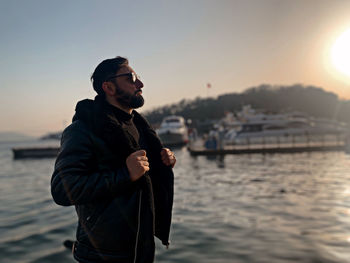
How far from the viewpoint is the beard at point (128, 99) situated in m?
2.29

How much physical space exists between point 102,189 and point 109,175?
0.10 m

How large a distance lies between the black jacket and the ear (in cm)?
8

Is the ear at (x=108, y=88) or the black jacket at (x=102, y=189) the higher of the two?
the ear at (x=108, y=88)

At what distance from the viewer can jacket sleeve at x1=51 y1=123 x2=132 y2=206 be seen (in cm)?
194

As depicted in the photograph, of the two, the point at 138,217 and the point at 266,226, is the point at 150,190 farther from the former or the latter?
the point at 266,226

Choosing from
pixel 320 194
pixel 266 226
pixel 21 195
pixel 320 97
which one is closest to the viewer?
pixel 266 226

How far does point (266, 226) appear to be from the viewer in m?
8.30

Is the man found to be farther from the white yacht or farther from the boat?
the boat

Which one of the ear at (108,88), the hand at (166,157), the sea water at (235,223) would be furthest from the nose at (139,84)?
the sea water at (235,223)

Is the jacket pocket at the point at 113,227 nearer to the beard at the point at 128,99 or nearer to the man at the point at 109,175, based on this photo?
the man at the point at 109,175

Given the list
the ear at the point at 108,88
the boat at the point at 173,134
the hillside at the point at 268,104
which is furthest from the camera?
the hillside at the point at 268,104

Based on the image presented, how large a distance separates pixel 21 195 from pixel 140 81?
16290 mm

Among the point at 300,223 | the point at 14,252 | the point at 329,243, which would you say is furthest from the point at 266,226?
the point at 14,252

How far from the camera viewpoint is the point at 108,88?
7.42 ft
